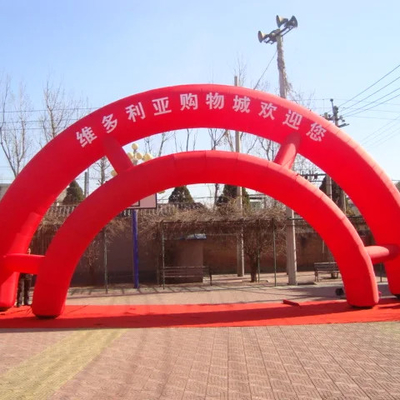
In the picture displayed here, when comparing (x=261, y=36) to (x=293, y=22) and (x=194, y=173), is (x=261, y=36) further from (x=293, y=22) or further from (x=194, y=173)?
(x=194, y=173)

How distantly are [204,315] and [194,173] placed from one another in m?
2.93

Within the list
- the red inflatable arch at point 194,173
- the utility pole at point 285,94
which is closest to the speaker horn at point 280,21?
the utility pole at point 285,94

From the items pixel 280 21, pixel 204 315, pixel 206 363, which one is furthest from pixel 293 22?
pixel 206 363

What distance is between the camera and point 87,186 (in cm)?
3031

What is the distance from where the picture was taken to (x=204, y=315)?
10.3 metres

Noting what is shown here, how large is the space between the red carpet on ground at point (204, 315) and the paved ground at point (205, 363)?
56cm

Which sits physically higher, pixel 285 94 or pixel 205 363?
pixel 285 94

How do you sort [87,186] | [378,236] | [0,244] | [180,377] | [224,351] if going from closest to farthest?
[180,377] < [224,351] < [0,244] < [378,236] < [87,186]

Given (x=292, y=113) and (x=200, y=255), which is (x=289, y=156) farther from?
(x=200, y=255)

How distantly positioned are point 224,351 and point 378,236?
5.69 meters

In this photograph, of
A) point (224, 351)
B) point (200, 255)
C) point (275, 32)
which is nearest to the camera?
point (224, 351)

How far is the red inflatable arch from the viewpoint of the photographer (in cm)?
1020

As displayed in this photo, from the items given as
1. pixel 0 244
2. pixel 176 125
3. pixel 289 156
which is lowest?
pixel 0 244

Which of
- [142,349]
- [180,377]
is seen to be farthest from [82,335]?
[180,377]
